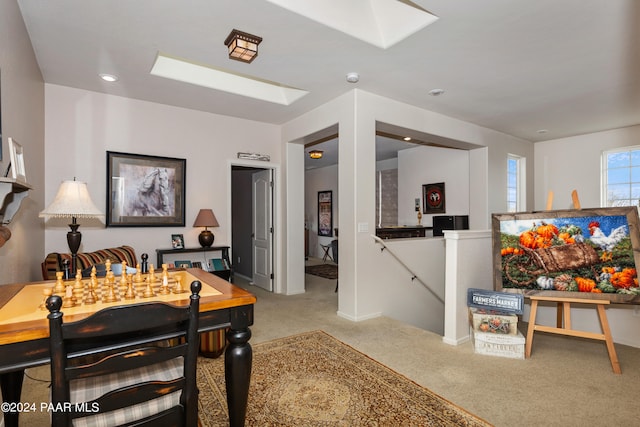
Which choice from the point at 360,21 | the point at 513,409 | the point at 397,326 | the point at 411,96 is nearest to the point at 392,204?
the point at 411,96

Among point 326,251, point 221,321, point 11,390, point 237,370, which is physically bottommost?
point 326,251

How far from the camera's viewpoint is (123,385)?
1365mm

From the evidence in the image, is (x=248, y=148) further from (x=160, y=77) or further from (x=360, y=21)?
(x=360, y=21)

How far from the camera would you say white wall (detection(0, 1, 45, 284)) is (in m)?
2.07

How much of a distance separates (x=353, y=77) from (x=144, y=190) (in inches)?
112

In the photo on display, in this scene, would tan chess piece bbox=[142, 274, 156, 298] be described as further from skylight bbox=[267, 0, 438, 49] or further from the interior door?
the interior door

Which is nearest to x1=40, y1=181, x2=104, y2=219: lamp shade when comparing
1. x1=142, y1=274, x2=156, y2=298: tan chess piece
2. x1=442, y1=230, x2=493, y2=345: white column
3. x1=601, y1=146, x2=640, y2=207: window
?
x1=142, y1=274, x2=156, y2=298: tan chess piece

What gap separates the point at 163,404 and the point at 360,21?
2.92 metres

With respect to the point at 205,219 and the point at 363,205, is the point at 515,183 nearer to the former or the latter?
the point at 363,205

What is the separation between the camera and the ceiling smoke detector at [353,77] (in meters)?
3.43

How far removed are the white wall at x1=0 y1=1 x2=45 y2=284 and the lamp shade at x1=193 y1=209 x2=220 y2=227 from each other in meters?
1.58

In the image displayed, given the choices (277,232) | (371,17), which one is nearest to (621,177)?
(371,17)

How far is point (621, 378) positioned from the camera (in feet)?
8.45

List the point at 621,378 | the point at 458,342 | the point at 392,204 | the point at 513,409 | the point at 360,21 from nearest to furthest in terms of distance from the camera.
A: the point at 513,409 < the point at 621,378 < the point at 360,21 < the point at 458,342 < the point at 392,204
